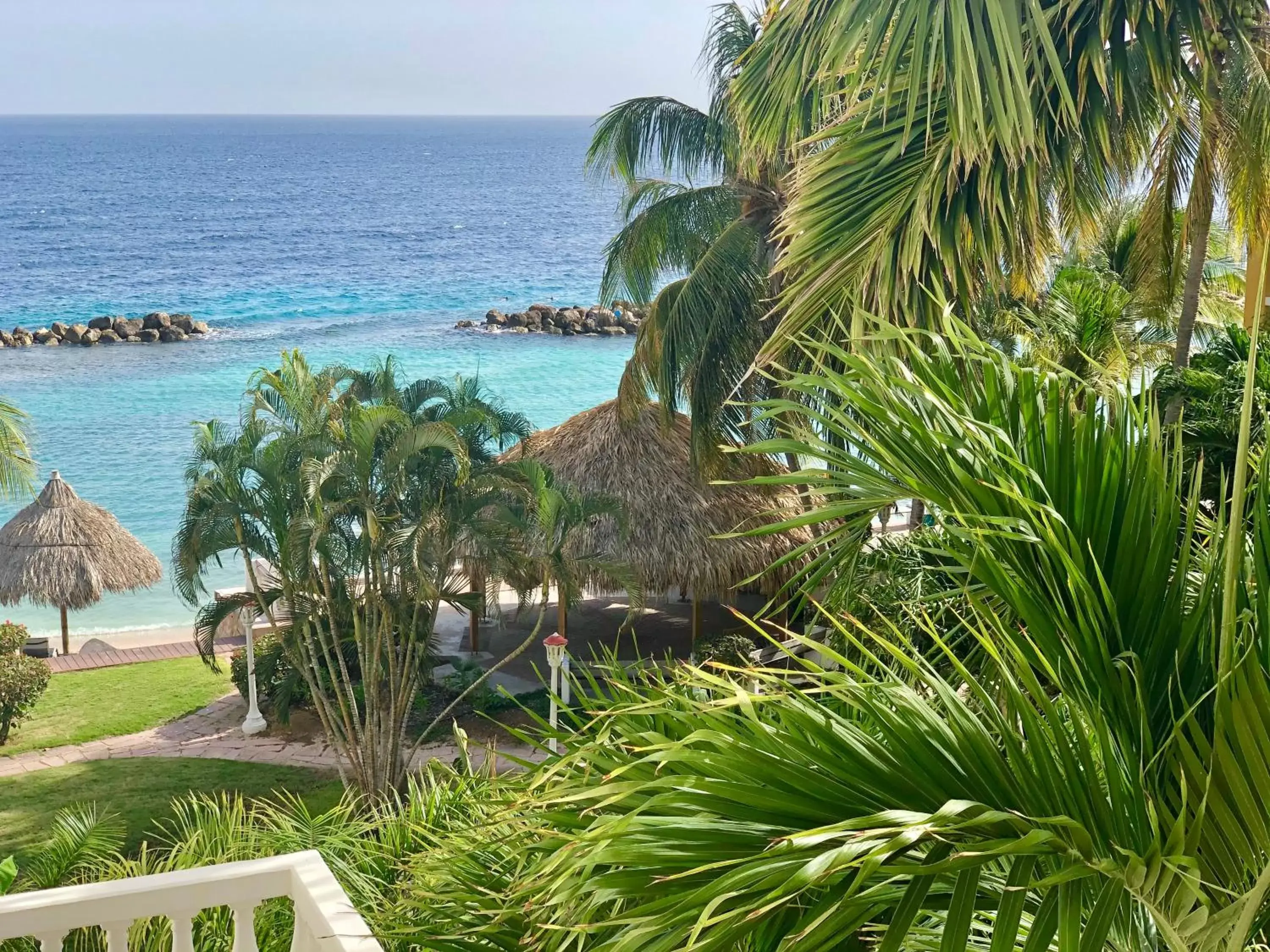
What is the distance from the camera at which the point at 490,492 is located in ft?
32.2

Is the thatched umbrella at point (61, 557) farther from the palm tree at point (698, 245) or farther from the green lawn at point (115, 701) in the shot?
the palm tree at point (698, 245)

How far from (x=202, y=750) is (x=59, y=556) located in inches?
186

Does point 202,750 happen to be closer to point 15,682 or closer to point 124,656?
point 15,682

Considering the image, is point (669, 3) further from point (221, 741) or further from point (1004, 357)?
point (1004, 357)

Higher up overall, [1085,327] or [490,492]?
[1085,327]

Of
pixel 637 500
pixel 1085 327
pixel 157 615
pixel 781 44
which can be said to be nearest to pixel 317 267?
pixel 157 615

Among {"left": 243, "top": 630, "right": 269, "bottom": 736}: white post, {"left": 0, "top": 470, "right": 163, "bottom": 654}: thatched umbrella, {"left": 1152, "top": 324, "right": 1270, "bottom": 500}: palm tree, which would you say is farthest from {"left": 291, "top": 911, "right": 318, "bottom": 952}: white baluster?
{"left": 0, "top": 470, "right": 163, "bottom": 654}: thatched umbrella

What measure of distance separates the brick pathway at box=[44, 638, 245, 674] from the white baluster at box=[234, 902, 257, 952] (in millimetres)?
11733

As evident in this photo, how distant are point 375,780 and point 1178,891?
934 cm

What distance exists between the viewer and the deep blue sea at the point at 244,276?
29906mm

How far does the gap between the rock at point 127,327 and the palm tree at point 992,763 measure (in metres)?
41.7

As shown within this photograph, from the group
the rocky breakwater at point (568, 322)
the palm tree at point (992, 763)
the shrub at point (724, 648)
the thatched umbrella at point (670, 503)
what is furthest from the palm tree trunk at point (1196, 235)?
the rocky breakwater at point (568, 322)

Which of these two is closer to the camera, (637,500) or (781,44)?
(781,44)

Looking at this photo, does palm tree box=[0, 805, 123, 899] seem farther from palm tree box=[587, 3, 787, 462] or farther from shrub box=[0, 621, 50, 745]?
palm tree box=[587, 3, 787, 462]
